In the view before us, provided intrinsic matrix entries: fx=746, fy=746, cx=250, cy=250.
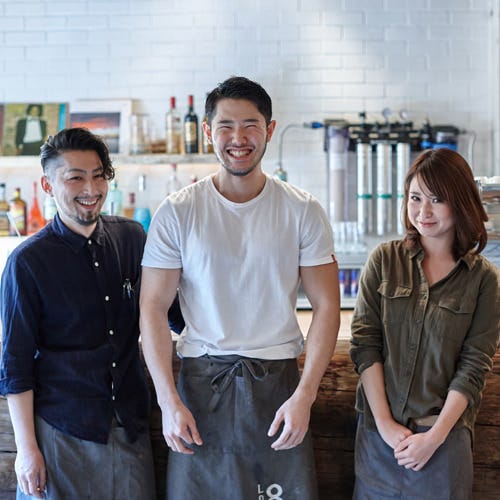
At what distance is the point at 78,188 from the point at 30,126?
3544 millimetres

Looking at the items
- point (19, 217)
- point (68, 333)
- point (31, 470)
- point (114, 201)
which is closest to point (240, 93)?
point (68, 333)

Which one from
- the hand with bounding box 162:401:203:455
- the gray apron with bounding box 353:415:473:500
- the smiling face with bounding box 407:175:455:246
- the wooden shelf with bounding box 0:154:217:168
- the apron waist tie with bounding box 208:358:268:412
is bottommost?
the gray apron with bounding box 353:415:473:500

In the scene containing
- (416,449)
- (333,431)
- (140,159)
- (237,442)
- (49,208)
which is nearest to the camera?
→ (416,449)

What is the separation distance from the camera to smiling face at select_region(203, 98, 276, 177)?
1908mm

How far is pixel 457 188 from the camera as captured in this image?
1918 mm

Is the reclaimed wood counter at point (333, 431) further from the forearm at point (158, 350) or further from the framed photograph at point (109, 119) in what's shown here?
the framed photograph at point (109, 119)

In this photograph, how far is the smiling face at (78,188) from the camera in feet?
6.66

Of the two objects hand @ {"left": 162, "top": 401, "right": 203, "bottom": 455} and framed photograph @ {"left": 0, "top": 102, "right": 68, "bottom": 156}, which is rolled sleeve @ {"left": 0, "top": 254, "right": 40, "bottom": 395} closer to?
hand @ {"left": 162, "top": 401, "right": 203, "bottom": 455}

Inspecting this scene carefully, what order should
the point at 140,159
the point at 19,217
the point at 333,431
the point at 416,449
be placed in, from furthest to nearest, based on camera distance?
the point at 19,217 < the point at 140,159 < the point at 333,431 < the point at 416,449

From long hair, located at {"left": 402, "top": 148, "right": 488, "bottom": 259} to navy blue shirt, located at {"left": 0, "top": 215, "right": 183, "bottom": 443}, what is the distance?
0.88 m

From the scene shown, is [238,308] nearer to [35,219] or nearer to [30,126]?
[35,219]

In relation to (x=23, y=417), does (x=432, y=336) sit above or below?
above

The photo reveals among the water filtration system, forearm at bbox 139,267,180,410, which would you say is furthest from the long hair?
the water filtration system

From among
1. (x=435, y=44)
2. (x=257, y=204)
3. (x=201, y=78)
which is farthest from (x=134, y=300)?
(x=435, y=44)
